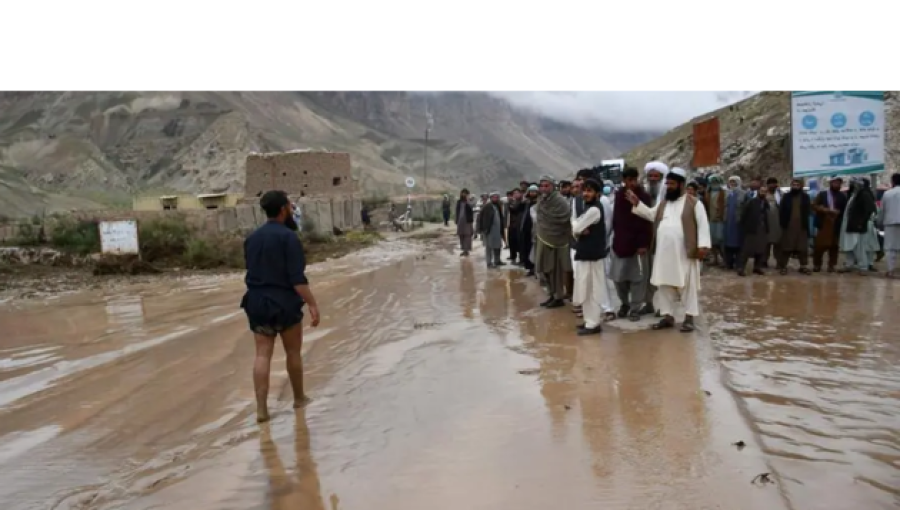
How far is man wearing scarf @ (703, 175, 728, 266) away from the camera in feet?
34.3

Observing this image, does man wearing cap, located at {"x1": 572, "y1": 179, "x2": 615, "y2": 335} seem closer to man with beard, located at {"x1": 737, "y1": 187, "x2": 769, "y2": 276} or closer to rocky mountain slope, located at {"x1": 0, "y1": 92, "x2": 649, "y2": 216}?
man with beard, located at {"x1": 737, "y1": 187, "x2": 769, "y2": 276}

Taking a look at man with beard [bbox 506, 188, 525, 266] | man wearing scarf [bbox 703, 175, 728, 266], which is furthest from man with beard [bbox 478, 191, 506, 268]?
man wearing scarf [bbox 703, 175, 728, 266]

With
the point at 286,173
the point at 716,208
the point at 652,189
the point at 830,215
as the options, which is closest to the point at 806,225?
the point at 830,215

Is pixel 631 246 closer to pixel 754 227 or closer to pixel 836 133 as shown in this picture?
pixel 754 227

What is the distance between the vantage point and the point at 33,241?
1547cm

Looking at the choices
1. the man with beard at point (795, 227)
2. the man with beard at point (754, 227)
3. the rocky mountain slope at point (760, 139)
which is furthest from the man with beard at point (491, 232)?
the rocky mountain slope at point (760, 139)

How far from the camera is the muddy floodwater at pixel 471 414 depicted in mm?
3160

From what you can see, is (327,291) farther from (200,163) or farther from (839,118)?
(200,163)

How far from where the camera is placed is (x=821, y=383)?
14.8 ft

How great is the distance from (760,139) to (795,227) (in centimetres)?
1579

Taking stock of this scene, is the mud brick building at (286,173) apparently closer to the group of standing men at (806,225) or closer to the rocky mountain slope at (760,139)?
the rocky mountain slope at (760,139)

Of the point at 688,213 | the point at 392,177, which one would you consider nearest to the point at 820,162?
the point at 688,213

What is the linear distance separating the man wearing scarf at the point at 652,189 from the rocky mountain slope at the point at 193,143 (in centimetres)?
3416

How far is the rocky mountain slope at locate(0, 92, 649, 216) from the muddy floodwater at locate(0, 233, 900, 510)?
32.9 meters
